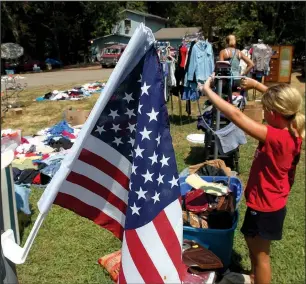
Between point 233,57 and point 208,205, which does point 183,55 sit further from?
point 208,205

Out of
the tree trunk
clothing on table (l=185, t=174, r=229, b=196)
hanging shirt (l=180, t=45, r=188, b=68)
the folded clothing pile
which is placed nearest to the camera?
the folded clothing pile

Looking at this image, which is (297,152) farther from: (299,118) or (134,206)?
(134,206)

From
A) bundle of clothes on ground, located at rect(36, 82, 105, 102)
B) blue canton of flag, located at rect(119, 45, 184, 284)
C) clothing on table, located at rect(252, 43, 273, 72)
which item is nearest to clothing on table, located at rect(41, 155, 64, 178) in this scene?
blue canton of flag, located at rect(119, 45, 184, 284)

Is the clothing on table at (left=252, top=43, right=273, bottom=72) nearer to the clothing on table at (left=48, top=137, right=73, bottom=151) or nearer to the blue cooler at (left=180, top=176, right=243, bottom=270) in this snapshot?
the clothing on table at (left=48, top=137, right=73, bottom=151)

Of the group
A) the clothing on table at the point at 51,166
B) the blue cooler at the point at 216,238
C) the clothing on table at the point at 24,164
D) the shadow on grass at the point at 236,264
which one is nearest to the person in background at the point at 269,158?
the blue cooler at the point at 216,238

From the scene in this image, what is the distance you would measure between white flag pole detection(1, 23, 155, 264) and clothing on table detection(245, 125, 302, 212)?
1001 mm

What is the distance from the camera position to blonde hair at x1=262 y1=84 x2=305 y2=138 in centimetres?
230

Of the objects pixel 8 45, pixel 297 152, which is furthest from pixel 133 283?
pixel 8 45

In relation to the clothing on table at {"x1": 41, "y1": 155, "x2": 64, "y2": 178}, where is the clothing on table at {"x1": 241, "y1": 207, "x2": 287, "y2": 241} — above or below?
above

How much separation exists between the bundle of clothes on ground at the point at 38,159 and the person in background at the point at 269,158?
8.18 ft

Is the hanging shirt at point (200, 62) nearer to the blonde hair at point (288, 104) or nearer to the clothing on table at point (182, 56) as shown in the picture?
the clothing on table at point (182, 56)

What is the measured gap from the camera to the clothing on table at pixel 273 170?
232cm

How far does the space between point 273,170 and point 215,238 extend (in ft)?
2.61

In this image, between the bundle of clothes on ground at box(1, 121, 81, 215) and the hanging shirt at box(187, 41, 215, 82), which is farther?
the hanging shirt at box(187, 41, 215, 82)
